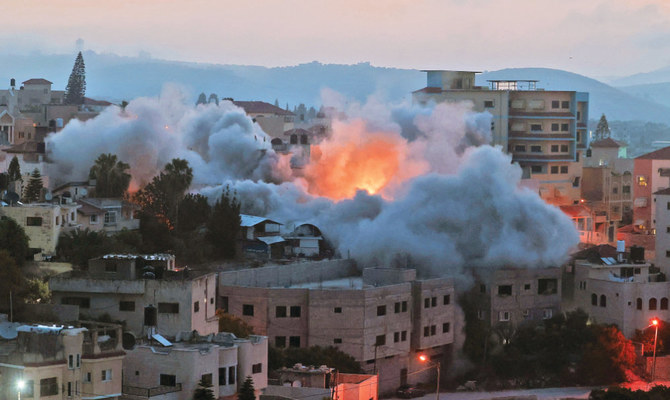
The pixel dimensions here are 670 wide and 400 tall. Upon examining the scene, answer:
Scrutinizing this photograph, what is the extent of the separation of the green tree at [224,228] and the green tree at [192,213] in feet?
1.46

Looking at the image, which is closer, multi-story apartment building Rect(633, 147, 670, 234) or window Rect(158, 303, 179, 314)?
window Rect(158, 303, 179, 314)

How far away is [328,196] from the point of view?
2948 inches

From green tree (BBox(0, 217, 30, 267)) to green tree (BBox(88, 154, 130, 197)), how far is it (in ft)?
40.8

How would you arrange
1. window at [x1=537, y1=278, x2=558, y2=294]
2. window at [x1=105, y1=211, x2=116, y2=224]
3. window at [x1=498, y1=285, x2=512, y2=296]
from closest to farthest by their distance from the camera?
window at [x1=105, y1=211, x2=116, y2=224]
window at [x1=498, y1=285, x2=512, y2=296]
window at [x1=537, y1=278, x2=558, y2=294]

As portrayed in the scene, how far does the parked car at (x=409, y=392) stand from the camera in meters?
52.2

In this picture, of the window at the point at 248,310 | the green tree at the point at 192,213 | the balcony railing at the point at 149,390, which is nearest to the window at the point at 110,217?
the green tree at the point at 192,213

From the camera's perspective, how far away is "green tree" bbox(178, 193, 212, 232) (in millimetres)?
63559

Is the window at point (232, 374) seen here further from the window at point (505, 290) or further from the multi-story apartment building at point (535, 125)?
the multi-story apartment building at point (535, 125)

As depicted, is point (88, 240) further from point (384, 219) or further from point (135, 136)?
point (135, 136)

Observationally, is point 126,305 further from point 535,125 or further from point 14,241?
point 535,125

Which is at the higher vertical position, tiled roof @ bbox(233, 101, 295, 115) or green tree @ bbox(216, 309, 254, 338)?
tiled roof @ bbox(233, 101, 295, 115)

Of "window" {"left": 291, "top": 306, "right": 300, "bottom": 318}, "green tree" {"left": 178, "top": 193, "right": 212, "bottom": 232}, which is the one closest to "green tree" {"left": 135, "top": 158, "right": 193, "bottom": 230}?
"green tree" {"left": 178, "top": 193, "right": 212, "bottom": 232}

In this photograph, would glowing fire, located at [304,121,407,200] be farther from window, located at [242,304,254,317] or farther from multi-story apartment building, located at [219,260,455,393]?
window, located at [242,304,254,317]

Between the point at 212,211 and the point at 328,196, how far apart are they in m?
10.8
